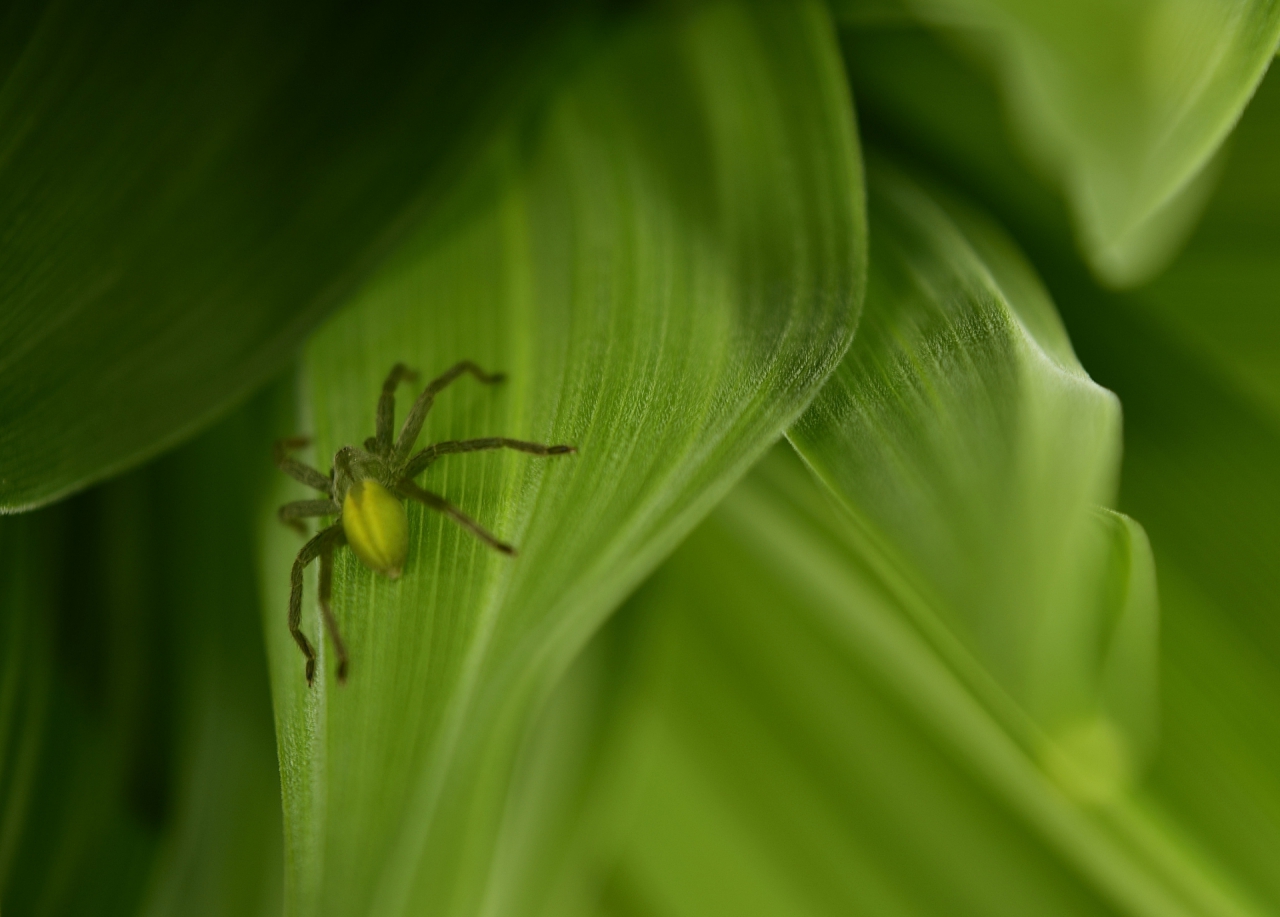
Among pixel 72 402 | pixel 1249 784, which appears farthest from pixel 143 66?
pixel 1249 784

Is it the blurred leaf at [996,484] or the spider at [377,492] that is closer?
the blurred leaf at [996,484]

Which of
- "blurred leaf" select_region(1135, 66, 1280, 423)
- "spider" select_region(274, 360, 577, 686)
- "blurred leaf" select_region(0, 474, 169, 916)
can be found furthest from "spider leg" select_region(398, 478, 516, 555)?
"blurred leaf" select_region(1135, 66, 1280, 423)

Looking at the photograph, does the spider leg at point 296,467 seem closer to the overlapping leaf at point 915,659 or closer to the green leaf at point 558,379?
the green leaf at point 558,379

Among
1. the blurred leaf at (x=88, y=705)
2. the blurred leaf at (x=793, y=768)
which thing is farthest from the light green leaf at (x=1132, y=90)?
the blurred leaf at (x=88, y=705)

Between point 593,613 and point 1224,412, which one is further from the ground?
point 593,613

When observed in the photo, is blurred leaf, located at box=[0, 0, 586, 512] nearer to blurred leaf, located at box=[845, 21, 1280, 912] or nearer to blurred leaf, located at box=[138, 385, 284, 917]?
blurred leaf, located at box=[138, 385, 284, 917]

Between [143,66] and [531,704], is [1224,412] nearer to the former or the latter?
[531,704]

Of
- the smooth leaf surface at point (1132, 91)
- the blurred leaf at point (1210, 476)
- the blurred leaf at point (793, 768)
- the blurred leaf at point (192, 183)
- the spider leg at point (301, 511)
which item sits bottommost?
the blurred leaf at point (793, 768)

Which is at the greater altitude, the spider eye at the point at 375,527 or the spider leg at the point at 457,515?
the spider leg at the point at 457,515
